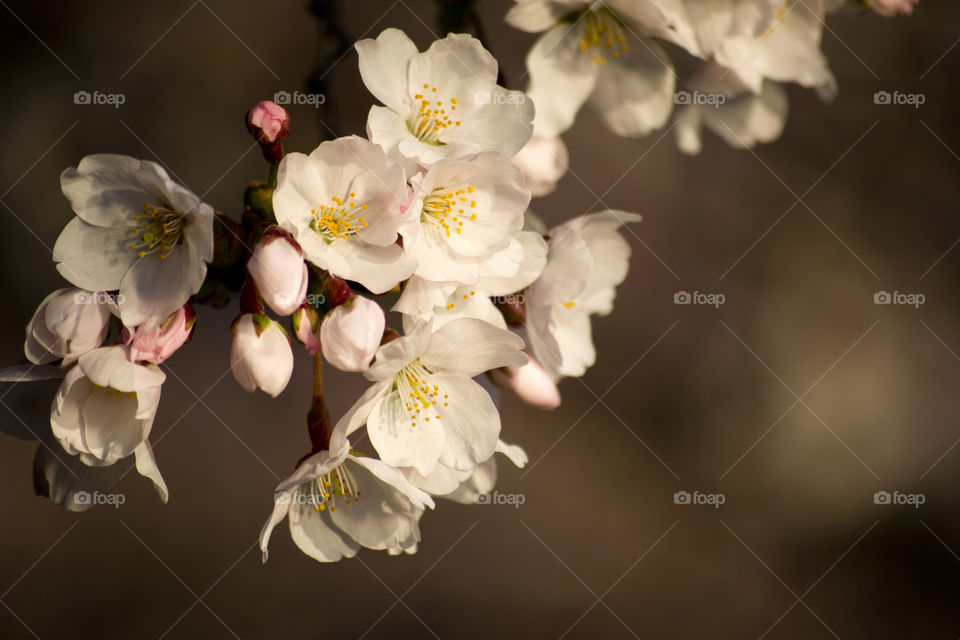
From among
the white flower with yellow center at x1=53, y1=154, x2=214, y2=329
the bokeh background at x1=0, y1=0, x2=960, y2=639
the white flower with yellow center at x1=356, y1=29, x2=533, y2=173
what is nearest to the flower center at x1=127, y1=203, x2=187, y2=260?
the white flower with yellow center at x1=53, y1=154, x2=214, y2=329

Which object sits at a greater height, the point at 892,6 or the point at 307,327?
the point at 892,6

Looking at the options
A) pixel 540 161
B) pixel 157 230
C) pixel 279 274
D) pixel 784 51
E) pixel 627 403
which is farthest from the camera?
pixel 627 403

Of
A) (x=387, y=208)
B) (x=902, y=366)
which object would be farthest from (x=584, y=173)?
(x=387, y=208)

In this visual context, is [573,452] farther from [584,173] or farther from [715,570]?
[584,173]

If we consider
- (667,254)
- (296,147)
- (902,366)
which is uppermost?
(296,147)

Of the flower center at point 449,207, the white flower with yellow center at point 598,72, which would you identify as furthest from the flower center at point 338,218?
the white flower with yellow center at point 598,72

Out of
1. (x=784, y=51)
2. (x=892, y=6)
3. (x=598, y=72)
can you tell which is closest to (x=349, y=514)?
(x=598, y=72)

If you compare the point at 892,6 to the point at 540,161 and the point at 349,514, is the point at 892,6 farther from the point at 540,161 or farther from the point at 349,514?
the point at 349,514

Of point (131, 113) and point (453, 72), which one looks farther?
point (131, 113)
